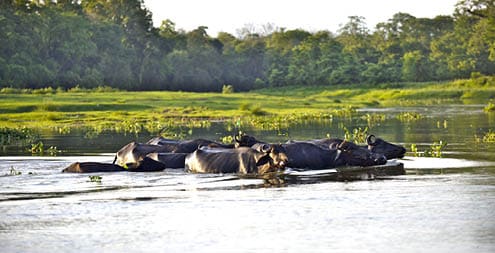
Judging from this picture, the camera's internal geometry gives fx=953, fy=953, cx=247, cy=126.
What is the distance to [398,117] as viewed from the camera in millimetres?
41969

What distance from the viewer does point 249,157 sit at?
18.3 m

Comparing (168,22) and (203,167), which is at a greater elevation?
(168,22)

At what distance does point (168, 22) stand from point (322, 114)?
5664cm

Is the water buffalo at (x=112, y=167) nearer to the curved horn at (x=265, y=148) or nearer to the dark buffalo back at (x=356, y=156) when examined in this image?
the curved horn at (x=265, y=148)

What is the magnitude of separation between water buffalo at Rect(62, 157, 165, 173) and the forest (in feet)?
147

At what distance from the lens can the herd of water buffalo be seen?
18062 millimetres

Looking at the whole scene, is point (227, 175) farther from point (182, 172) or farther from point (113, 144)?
point (113, 144)

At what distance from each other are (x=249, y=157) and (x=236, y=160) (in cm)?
30

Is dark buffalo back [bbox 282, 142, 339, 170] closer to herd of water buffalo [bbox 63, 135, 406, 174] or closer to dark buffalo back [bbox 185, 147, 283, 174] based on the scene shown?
herd of water buffalo [bbox 63, 135, 406, 174]

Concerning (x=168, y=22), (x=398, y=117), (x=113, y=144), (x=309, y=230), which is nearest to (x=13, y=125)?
(x=113, y=144)

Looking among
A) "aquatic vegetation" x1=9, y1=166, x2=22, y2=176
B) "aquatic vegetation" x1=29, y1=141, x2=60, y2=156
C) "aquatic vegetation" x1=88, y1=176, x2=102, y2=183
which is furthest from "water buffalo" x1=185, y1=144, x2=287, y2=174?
"aquatic vegetation" x1=29, y1=141, x2=60, y2=156

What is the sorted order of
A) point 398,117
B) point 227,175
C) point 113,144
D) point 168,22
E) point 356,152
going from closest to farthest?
point 227,175 < point 356,152 < point 113,144 < point 398,117 < point 168,22

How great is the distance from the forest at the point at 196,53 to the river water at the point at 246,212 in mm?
47601

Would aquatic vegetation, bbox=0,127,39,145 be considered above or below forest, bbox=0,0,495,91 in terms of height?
below
